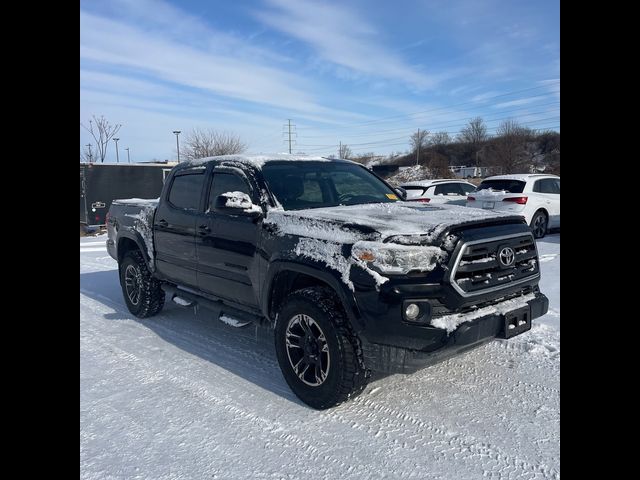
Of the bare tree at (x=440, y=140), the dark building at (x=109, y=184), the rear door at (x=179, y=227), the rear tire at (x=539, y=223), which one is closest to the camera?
the rear door at (x=179, y=227)

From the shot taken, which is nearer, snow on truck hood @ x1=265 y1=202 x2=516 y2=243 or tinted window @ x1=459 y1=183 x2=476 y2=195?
snow on truck hood @ x1=265 y1=202 x2=516 y2=243

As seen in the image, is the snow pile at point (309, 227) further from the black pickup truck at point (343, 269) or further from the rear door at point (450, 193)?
the rear door at point (450, 193)

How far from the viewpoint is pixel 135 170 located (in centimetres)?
1725

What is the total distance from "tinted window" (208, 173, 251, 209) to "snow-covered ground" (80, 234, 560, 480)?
1489 millimetres

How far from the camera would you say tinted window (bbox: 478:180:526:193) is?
11305 mm

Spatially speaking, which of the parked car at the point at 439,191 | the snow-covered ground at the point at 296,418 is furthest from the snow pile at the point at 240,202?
A: the parked car at the point at 439,191

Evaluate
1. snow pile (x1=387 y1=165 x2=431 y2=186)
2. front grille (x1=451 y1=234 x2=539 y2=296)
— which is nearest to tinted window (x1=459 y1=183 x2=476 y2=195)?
front grille (x1=451 y1=234 x2=539 y2=296)

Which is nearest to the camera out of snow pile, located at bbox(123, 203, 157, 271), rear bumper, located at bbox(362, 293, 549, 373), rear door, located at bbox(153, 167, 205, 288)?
rear bumper, located at bbox(362, 293, 549, 373)

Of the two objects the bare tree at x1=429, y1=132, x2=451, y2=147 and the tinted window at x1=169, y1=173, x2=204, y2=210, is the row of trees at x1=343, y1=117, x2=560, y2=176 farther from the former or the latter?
the tinted window at x1=169, y1=173, x2=204, y2=210

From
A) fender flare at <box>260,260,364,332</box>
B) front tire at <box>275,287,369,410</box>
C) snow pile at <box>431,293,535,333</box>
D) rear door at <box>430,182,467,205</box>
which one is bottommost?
front tire at <box>275,287,369,410</box>

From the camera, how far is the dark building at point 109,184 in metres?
16.1

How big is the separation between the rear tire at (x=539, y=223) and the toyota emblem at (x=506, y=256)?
27.9 ft
